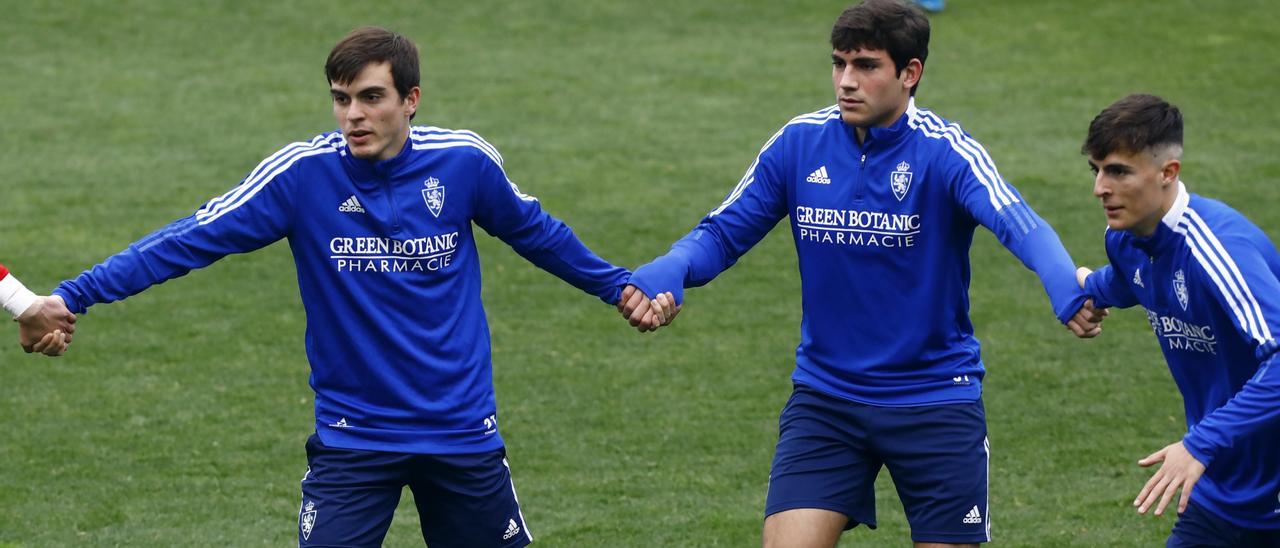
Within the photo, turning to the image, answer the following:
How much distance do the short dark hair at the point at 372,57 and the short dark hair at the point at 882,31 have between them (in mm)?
1304

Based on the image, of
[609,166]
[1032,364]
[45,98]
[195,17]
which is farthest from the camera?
[195,17]

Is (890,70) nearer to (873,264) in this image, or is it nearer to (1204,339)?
(873,264)

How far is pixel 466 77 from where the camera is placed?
626 inches

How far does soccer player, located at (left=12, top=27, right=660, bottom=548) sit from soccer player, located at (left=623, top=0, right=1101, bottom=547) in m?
0.99

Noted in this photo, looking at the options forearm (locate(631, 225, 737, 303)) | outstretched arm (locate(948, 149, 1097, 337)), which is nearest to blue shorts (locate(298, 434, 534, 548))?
forearm (locate(631, 225, 737, 303))

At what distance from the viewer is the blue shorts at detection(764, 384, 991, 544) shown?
530cm

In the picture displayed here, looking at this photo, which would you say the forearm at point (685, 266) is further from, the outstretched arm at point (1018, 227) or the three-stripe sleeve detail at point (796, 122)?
the outstretched arm at point (1018, 227)

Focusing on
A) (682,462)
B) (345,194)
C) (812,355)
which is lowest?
(682,462)

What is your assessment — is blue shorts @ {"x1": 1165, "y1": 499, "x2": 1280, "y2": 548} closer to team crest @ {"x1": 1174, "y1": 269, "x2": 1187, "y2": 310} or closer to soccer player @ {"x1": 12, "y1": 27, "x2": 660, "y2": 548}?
team crest @ {"x1": 1174, "y1": 269, "x2": 1187, "y2": 310}

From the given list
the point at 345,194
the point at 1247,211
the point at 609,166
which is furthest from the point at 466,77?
the point at 345,194

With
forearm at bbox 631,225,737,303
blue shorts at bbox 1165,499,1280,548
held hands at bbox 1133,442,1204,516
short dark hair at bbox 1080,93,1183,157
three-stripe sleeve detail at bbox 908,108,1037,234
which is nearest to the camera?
held hands at bbox 1133,442,1204,516

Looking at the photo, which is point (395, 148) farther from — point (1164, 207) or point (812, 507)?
point (1164, 207)

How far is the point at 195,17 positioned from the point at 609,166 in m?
6.43

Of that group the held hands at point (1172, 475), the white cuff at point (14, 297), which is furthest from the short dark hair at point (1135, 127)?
the white cuff at point (14, 297)
